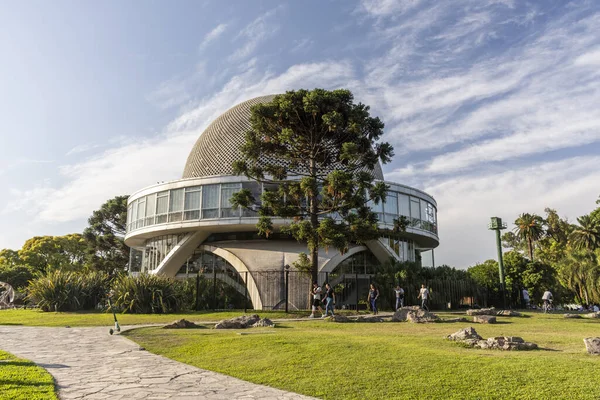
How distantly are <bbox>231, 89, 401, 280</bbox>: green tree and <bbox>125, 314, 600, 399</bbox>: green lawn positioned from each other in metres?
6.94

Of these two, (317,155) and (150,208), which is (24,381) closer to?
(317,155)

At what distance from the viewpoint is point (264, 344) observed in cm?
753

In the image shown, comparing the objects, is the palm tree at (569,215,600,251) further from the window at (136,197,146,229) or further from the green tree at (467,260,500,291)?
the window at (136,197,146,229)

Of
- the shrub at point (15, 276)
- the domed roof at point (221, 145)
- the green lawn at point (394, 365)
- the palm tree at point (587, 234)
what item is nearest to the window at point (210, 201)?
the domed roof at point (221, 145)

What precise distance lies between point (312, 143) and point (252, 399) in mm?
12135

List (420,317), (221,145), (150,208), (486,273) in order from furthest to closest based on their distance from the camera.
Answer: (486,273)
(221,145)
(150,208)
(420,317)

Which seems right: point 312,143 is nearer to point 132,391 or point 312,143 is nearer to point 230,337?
point 230,337

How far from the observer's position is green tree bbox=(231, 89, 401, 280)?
14.9 m

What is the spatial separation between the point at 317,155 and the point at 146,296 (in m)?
7.11

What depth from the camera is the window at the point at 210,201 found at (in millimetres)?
21562

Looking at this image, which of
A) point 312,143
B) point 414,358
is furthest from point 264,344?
point 312,143

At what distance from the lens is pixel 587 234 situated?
37062mm

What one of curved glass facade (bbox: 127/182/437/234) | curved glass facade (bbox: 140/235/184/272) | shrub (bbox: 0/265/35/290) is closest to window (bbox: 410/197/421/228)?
curved glass facade (bbox: 127/182/437/234)

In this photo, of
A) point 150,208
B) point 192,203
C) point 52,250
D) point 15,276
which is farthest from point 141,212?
point 52,250
